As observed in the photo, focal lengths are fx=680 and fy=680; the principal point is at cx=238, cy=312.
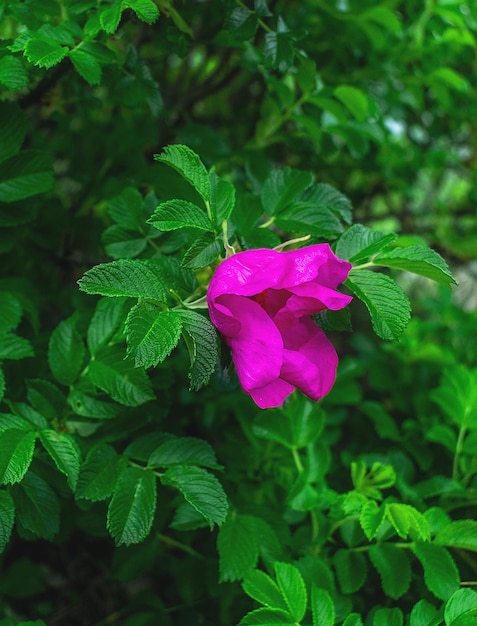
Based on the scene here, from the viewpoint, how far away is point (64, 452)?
68cm

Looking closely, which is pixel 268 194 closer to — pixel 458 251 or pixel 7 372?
pixel 7 372

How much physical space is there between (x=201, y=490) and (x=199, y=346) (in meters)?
0.18

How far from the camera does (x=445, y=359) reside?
122 centimetres

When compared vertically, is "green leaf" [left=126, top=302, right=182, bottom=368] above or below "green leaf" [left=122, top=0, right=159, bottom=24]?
below

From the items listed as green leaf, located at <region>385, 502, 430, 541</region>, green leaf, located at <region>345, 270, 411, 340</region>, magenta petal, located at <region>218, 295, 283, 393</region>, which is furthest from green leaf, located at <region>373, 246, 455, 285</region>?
green leaf, located at <region>385, 502, 430, 541</region>

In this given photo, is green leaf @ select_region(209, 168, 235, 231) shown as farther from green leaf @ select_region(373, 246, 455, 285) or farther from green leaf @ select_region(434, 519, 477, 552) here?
green leaf @ select_region(434, 519, 477, 552)

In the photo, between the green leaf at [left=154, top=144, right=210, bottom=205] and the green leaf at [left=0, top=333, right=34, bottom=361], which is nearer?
the green leaf at [left=154, top=144, right=210, bottom=205]

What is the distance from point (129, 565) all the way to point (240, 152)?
65cm

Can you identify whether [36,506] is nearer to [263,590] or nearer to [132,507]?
[132,507]

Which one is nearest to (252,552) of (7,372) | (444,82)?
(7,372)

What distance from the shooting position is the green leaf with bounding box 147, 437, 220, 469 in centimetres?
74

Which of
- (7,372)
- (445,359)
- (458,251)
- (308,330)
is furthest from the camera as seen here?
(458,251)

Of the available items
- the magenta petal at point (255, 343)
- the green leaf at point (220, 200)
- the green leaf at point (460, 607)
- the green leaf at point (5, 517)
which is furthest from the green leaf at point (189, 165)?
the green leaf at point (460, 607)

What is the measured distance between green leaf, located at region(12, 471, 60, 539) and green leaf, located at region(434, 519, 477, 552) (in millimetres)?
426
